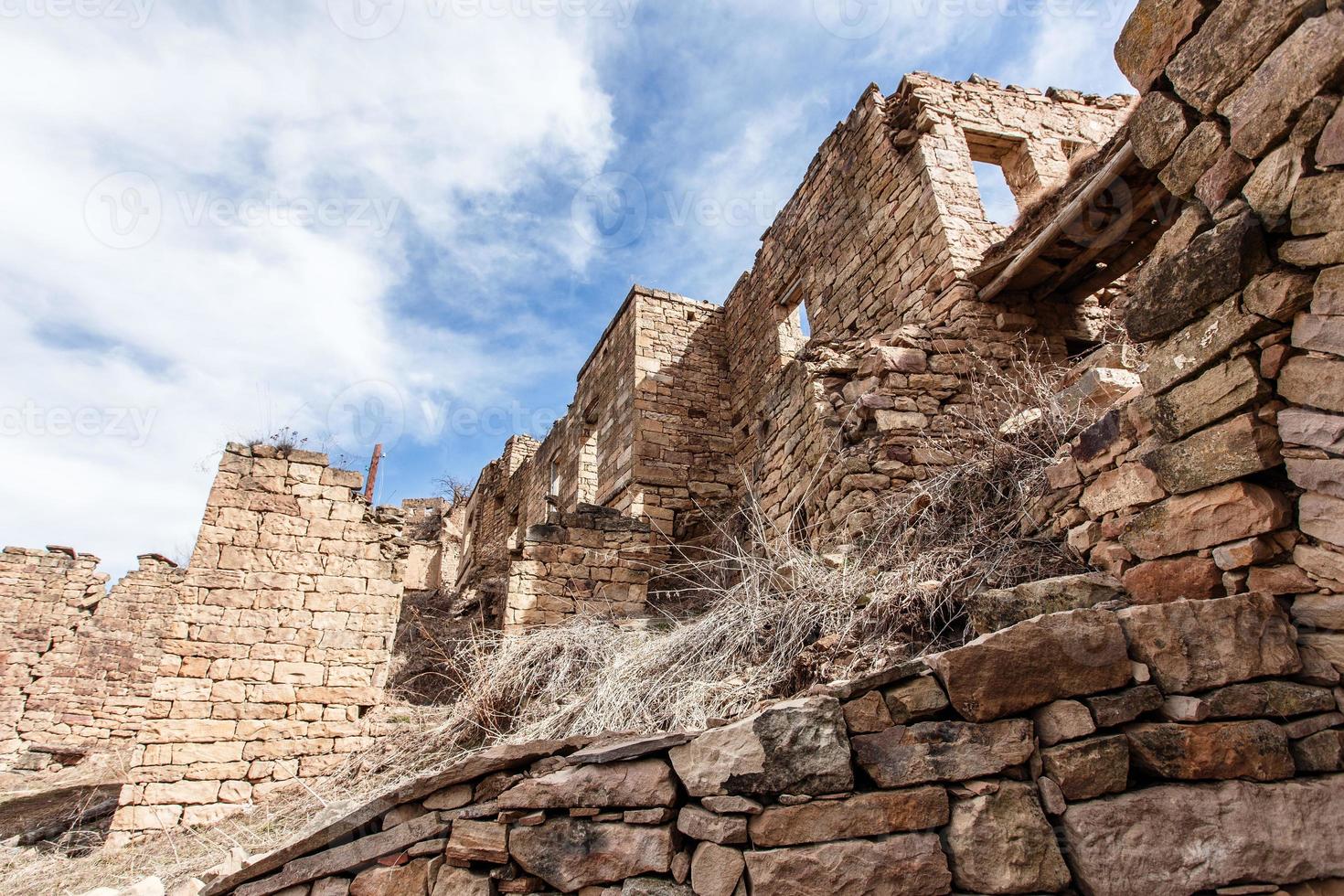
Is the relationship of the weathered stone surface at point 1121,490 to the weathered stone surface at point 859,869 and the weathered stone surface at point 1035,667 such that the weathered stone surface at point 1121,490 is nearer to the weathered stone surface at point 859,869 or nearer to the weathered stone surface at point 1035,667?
the weathered stone surface at point 1035,667

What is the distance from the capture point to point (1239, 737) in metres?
2.03

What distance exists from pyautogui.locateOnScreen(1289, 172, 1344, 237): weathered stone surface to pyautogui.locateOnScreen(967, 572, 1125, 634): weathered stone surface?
138 cm

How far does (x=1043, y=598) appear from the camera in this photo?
8.41ft

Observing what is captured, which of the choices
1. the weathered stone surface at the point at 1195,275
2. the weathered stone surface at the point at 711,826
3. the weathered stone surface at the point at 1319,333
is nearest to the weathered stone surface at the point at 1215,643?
the weathered stone surface at the point at 1319,333

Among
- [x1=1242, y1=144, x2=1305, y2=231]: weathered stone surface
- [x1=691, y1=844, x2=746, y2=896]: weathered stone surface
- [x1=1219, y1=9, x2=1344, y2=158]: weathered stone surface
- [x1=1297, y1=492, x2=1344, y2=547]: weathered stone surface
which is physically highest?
[x1=1219, y1=9, x2=1344, y2=158]: weathered stone surface

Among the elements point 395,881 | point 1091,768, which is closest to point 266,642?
point 395,881

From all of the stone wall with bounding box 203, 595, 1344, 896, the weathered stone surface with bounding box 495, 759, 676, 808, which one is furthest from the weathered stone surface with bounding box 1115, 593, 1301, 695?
the weathered stone surface with bounding box 495, 759, 676, 808

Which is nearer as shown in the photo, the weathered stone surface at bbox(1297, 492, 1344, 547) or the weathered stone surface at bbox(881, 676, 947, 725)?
the weathered stone surface at bbox(1297, 492, 1344, 547)

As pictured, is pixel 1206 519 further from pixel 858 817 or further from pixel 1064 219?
pixel 1064 219

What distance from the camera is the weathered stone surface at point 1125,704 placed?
2109mm

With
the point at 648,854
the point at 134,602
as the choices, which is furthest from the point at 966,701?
the point at 134,602

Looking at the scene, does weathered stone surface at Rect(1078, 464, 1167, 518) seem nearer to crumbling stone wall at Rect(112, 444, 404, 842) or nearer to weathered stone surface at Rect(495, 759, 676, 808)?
weathered stone surface at Rect(495, 759, 676, 808)

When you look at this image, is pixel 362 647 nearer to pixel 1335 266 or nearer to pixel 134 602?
pixel 1335 266

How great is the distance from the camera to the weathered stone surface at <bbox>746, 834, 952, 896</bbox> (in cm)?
196
